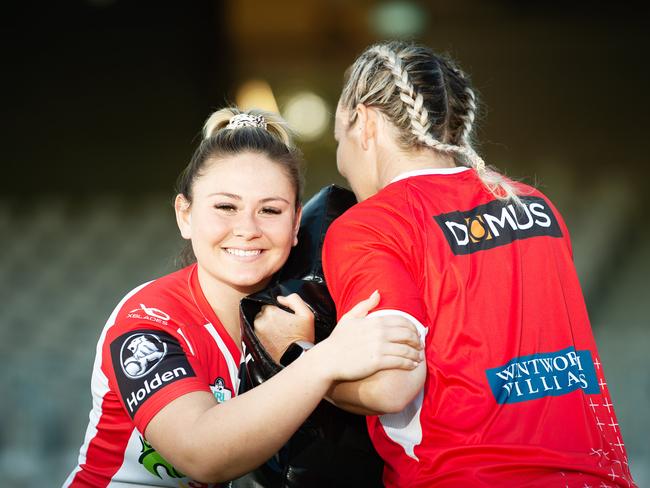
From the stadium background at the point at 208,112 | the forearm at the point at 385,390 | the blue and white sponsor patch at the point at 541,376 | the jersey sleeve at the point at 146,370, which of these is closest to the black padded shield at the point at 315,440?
the jersey sleeve at the point at 146,370

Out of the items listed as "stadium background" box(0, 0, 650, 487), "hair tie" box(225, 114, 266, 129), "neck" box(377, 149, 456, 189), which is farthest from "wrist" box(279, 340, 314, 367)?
"stadium background" box(0, 0, 650, 487)

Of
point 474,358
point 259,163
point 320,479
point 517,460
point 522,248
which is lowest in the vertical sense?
point 320,479

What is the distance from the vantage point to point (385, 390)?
1.23 metres

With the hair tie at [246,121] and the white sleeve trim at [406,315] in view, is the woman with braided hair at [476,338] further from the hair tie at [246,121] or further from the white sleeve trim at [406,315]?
the hair tie at [246,121]

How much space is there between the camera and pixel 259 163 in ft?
5.75

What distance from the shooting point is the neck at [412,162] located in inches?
60.2

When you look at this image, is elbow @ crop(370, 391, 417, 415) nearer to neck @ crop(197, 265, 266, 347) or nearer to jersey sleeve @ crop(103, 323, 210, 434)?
jersey sleeve @ crop(103, 323, 210, 434)

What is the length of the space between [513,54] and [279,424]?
554 centimetres

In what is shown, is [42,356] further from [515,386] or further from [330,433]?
[515,386]

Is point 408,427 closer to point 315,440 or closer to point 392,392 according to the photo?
point 392,392

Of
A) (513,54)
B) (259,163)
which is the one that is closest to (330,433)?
(259,163)

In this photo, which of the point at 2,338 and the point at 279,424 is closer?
the point at 279,424

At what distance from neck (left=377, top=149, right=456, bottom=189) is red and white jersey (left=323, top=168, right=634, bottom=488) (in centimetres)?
12

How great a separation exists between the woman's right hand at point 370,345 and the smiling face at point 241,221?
1.57 feet
